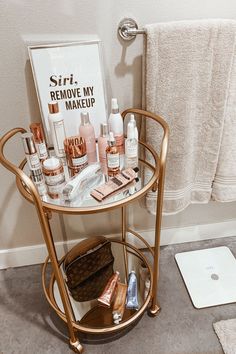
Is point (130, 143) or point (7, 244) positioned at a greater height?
point (130, 143)

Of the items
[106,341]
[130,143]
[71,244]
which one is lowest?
[106,341]

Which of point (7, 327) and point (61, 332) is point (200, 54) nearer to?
point (61, 332)

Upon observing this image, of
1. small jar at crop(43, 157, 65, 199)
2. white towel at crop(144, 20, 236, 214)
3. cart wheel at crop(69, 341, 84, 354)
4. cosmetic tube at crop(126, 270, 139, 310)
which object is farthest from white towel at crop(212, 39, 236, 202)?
cart wheel at crop(69, 341, 84, 354)

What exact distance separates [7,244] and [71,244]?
0.27 m

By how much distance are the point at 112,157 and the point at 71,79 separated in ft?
0.89

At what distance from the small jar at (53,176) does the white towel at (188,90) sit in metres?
0.33

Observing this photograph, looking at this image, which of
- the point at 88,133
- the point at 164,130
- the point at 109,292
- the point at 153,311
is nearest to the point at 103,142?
the point at 88,133

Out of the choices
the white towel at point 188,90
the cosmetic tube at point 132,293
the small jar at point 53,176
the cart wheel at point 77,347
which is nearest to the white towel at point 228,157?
the white towel at point 188,90

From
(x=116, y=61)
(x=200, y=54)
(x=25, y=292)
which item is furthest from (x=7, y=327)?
(x=200, y=54)

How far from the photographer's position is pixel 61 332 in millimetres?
1082

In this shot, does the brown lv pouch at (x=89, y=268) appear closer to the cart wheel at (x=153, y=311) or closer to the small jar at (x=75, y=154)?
the cart wheel at (x=153, y=311)

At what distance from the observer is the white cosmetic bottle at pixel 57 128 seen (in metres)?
0.80

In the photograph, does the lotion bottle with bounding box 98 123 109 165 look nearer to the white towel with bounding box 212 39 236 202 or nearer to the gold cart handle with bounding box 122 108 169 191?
the gold cart handle with bounding box 122 108 169 191

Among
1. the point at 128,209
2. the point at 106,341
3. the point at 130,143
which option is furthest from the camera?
the point at 128,209
